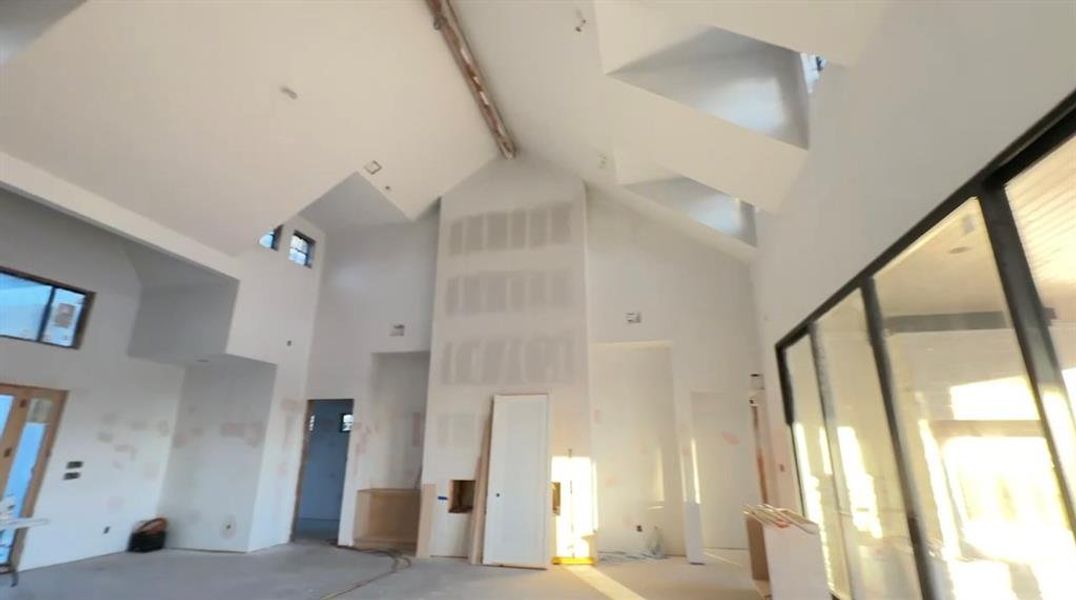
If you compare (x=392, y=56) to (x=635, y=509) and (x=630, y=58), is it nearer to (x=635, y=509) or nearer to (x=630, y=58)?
(x=630, y=58)

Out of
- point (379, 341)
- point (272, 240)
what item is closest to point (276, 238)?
point (272, 240)

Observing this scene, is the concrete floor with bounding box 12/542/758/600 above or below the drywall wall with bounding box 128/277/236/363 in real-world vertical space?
below

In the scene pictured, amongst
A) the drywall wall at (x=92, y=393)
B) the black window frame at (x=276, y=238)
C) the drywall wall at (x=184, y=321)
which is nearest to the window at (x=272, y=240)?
the black window frame at (x=276, y=238)

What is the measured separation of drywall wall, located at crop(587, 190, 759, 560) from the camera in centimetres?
650

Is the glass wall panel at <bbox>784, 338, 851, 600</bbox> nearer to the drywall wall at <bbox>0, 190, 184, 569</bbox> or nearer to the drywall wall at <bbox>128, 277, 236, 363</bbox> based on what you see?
the drywall wall at <bbox>128, 277, 236, 363</bbox>

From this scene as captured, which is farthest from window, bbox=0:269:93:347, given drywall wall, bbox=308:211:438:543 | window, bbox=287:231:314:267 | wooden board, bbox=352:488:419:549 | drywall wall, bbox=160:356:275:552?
wooden board, bbox=352:488:419:549

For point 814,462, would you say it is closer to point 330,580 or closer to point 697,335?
point 697,335

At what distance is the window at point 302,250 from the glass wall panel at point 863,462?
7705mm

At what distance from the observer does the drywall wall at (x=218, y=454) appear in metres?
6.86

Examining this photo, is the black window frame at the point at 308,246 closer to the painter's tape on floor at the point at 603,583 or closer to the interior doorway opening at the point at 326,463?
the interior doorway opening at the point at 326,463

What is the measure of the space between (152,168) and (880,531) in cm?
711

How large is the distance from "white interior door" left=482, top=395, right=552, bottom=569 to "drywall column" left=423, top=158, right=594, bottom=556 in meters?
0.23

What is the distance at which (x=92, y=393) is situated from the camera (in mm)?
6352

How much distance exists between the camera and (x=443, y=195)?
324 inches
